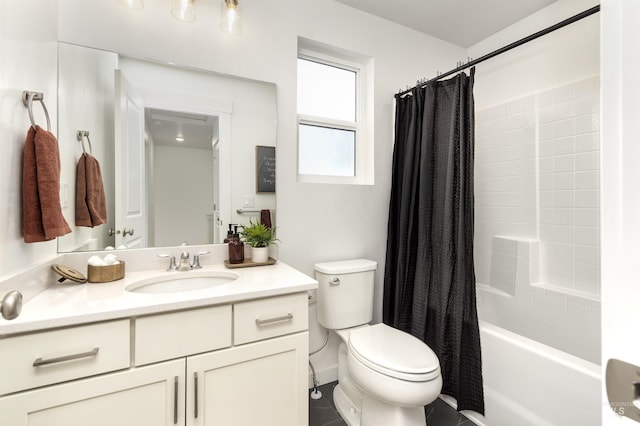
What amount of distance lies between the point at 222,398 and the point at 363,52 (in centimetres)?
214

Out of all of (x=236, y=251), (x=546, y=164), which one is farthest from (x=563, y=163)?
(x=236, y=251)

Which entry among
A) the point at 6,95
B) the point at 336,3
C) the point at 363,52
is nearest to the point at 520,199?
the point at 363,52

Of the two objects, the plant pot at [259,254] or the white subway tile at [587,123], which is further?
the white subway tile at [587,123]

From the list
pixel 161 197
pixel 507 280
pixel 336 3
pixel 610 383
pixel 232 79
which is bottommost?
pixel 507 280

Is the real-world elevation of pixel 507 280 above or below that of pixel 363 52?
below

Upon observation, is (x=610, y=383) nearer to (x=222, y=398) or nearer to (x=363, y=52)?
(x=222, y=398)

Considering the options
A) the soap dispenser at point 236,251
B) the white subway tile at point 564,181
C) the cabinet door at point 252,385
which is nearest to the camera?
the cabinet door at point 252,385

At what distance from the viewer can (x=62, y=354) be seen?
2.82ft

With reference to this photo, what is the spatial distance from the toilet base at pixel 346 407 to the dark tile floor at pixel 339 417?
0.03 meters

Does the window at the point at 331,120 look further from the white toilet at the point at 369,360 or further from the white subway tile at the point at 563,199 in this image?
the white subway tile at the point at 563,199

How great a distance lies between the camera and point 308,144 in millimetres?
2000

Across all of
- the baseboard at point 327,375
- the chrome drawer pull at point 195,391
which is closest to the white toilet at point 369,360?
the baseboard at point 327,375

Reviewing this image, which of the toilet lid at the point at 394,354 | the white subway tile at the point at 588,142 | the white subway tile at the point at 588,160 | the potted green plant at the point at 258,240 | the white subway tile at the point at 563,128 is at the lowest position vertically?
the toilet lid at the point at 394,354

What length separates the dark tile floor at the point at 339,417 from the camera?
61.6 inches
